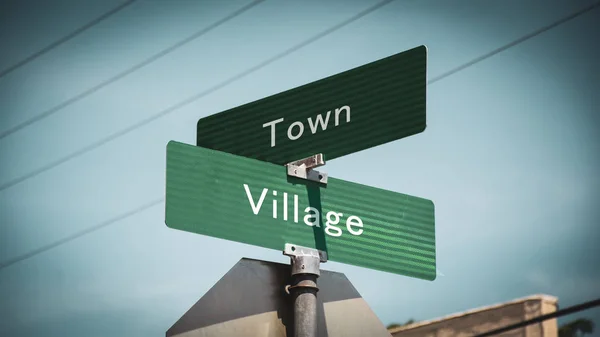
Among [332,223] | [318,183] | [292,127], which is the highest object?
[292,127]

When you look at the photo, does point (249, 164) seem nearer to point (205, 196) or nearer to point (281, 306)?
point (205, 196)

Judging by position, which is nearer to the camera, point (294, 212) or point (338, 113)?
point (294, 212)

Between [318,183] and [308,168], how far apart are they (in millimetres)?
73

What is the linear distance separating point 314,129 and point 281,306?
30.8 inches

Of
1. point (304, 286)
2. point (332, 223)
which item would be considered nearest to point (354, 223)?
point (332, 223)

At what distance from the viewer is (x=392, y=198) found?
4562mm

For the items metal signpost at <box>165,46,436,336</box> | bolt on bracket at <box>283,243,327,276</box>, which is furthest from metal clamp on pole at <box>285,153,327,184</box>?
bolt on bracket at <box>283,243,327,276</box>

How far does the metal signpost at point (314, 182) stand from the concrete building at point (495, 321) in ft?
28.5

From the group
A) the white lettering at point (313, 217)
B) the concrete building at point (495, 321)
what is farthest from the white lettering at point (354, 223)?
the concrete building at point (495, 321)

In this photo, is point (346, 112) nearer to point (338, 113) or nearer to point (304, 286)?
point (338, 113)

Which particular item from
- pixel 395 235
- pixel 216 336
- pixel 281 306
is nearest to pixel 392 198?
pixel 395 235

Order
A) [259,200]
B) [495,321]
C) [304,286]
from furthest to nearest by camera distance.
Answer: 1. [495,321]
2. [259,200]
3. [304,286]

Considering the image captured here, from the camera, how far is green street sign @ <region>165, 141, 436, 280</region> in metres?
4.19

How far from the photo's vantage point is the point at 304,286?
4062 mm
